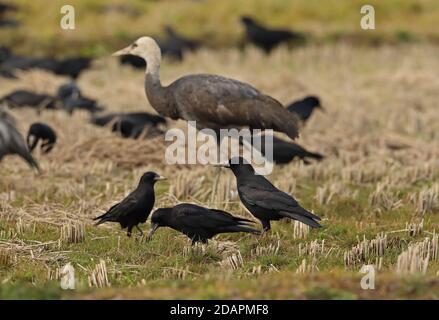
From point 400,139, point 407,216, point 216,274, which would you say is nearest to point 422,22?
point 400,139

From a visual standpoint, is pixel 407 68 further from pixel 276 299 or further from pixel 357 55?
pixel 276 299

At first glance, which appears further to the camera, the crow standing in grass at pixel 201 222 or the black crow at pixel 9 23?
the black crow at pixel 9 23

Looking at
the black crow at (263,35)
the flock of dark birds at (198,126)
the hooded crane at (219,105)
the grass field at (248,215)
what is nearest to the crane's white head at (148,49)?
the flock of dark birds at (198,126)

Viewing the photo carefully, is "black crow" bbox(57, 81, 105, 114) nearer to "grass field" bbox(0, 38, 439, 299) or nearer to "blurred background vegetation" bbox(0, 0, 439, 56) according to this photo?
"grass field" bbox(0, 38, 439, 299)

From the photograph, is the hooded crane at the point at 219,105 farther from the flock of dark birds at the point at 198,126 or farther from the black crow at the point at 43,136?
the black crow at the point at 43,136

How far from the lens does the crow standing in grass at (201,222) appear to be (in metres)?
8.92

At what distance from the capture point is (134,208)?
376 inches

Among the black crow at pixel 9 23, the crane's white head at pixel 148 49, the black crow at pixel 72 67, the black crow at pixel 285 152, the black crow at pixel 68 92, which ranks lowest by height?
the black crow at pixel 285 152

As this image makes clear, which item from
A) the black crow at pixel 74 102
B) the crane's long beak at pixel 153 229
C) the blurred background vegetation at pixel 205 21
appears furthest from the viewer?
the blurred background vegetation at pixel 205 21

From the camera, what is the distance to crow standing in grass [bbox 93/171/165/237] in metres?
9.55

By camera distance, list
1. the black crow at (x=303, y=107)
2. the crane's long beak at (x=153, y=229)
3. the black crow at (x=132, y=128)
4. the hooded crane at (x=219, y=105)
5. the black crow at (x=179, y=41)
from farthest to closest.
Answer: the black crow at (x=179, y=41) < the black crow at (x=303, y=107) < the black crow at (x=132, y=128) < the hooded crane at (x=219, y=105) < the crane's long beak at (x=153, y=229)

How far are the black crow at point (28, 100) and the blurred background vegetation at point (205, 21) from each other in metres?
11.1

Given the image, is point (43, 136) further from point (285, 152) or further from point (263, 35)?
point (263, 35)

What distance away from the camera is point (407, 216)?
10953mm
